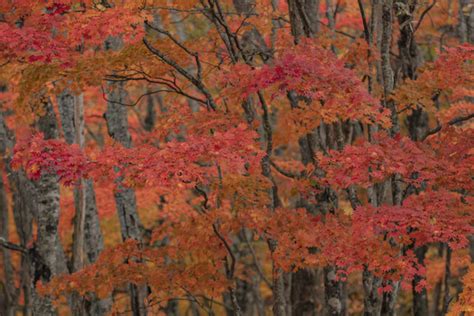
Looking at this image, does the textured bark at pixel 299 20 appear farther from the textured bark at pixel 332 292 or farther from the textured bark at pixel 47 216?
the textured bark at pixel 47 216

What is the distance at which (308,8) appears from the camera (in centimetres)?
1004

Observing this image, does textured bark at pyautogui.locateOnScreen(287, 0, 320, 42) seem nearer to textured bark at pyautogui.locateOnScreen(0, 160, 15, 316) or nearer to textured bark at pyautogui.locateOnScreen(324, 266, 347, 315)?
textured bark at pyautogui.locateOnScreen(324, 266, 347, 315)

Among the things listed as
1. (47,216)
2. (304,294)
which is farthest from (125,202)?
(304,294)

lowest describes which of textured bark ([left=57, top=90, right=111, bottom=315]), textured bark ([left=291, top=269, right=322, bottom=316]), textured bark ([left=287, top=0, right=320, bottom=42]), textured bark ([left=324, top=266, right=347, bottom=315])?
textured bark ([left=291, top=269, right=322, bottom=316])

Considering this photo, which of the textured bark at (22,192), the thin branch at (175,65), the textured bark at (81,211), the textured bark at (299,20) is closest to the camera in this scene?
the thin branch at (175,65)

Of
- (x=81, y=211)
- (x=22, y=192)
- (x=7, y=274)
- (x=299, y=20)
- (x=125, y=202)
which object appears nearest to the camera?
(x=299, y=20)

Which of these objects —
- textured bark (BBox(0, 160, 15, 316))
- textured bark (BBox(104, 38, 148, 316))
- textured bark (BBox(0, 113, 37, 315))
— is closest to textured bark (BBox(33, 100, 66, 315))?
textured bark (BBox(104, 38, 148, 316))

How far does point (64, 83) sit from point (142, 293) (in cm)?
447

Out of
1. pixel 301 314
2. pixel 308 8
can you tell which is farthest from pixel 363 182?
pixel 301 314

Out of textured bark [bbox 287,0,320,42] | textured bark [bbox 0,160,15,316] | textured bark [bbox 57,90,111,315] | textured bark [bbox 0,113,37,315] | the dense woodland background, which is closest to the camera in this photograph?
the dense woodland background

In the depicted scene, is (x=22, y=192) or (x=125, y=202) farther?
(x=22, y=192)

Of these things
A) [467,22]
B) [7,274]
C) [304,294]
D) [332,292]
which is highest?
[467,22]

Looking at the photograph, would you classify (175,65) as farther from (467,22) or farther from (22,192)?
(467,22)

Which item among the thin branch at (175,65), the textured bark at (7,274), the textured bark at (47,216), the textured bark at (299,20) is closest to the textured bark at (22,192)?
the textured bark at (7,274)
